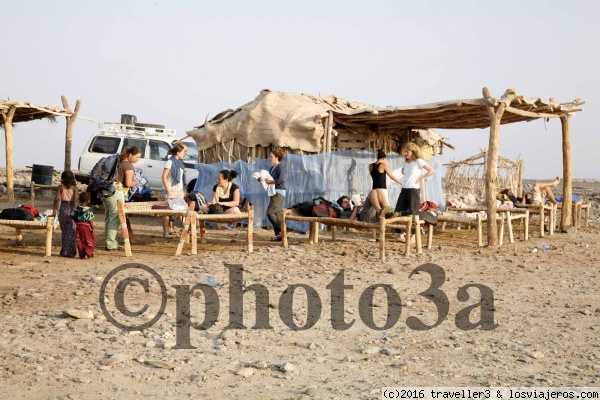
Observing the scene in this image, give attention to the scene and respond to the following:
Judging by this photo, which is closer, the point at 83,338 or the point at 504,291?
the point at 83,338

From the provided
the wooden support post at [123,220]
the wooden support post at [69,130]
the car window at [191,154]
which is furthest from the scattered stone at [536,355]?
the wooden support post at [69,130]

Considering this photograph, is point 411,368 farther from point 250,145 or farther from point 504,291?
point 250,145

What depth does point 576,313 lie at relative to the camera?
6.79 meters

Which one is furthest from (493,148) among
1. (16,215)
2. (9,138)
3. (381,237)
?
(9,138)

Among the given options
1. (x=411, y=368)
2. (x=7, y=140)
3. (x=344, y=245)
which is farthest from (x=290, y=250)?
(x=7, y=140)

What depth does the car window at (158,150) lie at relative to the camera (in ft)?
57.2

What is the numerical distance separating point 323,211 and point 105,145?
8221 mm

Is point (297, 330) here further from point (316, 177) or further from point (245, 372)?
point (316, 177)

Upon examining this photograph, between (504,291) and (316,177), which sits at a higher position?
(316,177)

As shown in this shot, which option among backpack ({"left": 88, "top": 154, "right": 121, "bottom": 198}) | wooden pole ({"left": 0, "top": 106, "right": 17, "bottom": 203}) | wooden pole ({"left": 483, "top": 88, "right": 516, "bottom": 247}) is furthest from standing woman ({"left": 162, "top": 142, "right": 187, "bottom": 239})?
wooden pole ({"left": 0, "top": 106, "right": 17, "bottom": 203})

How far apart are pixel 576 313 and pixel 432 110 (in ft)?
20.9

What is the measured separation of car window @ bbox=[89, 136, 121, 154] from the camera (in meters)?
17.5

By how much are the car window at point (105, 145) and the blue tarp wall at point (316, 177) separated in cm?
402

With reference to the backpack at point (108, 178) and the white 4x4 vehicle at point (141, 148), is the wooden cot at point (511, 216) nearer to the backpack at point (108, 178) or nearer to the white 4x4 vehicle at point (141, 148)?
the backpack at point (108, 178)
